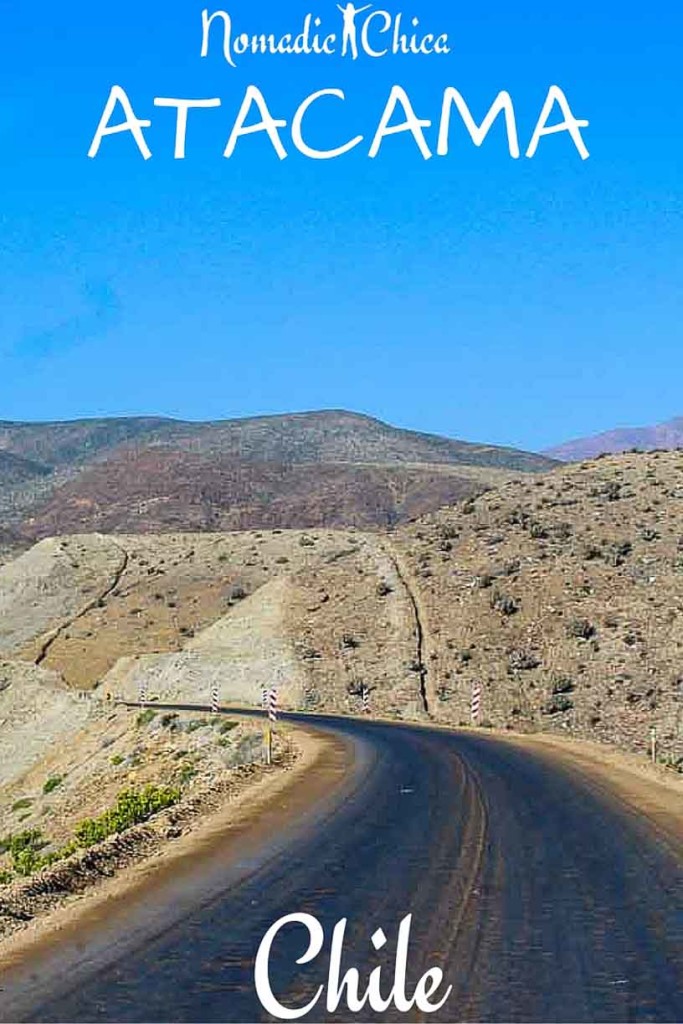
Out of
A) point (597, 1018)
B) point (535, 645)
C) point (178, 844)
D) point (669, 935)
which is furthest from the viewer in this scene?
point (535, 645)

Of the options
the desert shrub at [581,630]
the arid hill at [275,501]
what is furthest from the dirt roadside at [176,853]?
the arid hill at [275,501]

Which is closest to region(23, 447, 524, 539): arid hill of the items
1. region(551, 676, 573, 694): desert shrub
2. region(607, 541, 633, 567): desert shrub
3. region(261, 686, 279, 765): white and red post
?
region(607, 541, 633, 567): desert shrub

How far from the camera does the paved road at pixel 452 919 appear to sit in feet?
31.7

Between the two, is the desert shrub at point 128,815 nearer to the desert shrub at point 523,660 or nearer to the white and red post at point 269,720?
the white and red post at point 269,720

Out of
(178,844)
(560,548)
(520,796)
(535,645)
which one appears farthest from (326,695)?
(178,844)

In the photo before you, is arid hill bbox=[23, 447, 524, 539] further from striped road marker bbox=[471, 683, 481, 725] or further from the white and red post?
the white and red post

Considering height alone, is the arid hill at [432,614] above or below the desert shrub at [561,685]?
above

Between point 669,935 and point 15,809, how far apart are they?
31309 mm

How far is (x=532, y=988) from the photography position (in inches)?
393

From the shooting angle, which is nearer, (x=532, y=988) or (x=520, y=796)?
(x=532, y=988)

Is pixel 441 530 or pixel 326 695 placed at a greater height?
pixel 441 530

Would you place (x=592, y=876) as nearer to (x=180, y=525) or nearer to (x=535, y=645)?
(x=535, y=645)

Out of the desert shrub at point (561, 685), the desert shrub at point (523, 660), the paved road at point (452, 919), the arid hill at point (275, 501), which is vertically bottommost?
the paved road at point (452, 919)

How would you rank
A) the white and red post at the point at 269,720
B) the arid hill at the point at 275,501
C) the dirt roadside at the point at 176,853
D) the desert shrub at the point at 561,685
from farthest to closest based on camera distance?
the arid hill at the point at 275,501
the desert shrub at the point at 561,685
the white and red post at the point at 269,720
the dirt roadside at the point at 176,853
